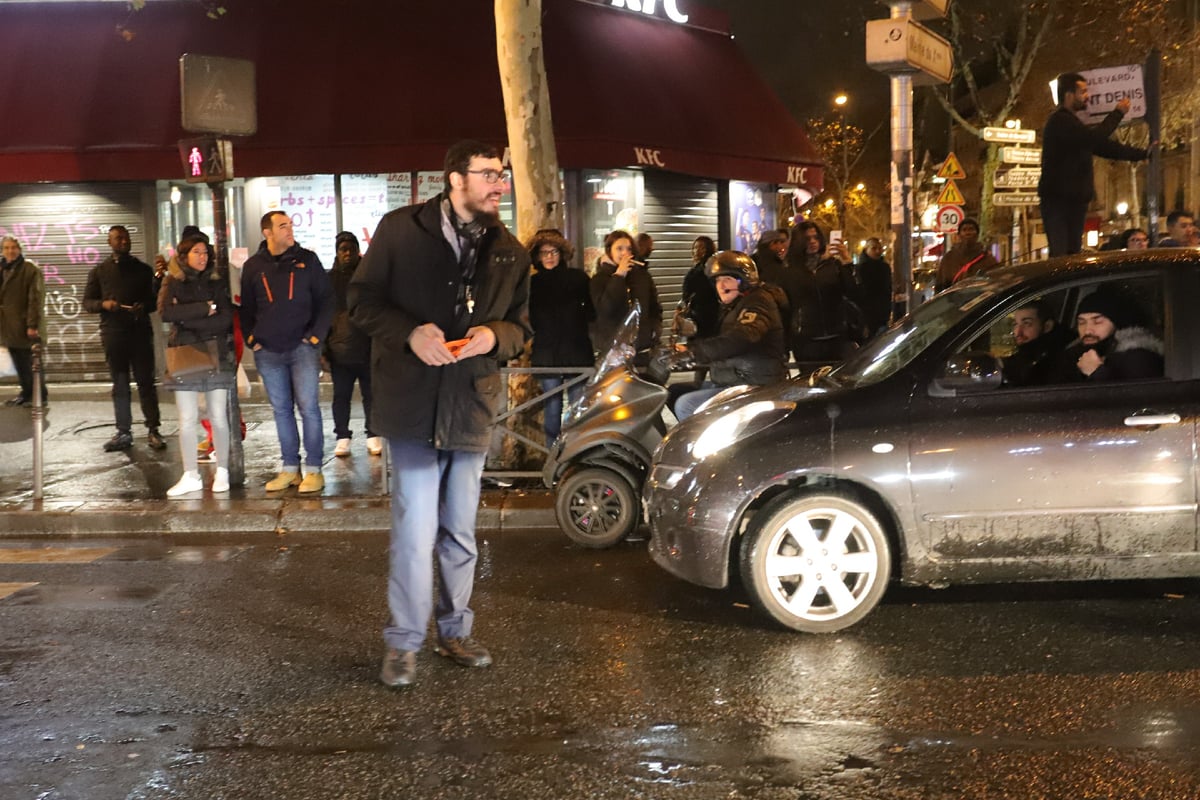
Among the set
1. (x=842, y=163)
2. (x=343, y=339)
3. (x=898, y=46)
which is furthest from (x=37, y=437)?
(x=842, y=163)

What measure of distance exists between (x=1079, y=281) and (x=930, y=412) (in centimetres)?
96

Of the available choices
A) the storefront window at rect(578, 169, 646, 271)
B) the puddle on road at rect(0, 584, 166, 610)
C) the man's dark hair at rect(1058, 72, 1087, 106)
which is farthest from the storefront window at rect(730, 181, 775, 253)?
the puddle on road at rect(0, 584, 166, 610)

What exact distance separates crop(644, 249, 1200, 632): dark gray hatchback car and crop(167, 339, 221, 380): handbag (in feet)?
15.3

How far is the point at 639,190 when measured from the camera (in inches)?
721

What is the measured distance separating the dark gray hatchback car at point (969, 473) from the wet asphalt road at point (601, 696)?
288 mm

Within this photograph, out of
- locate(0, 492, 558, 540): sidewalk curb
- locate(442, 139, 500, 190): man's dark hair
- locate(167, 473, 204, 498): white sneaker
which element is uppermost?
locate(442, 139, 500, 190): man's dark hair

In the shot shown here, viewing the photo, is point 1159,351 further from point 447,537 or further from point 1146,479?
point 447,537

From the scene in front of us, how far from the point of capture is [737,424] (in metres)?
6.14

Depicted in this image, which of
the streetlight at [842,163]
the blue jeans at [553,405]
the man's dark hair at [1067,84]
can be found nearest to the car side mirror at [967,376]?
the blue jeans at [553,405]

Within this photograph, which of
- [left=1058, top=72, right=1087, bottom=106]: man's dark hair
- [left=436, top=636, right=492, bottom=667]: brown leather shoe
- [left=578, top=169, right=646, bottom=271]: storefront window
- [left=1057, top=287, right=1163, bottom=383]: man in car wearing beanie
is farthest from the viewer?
[left=578, top=169, right=646, bottom=271]: storefront window

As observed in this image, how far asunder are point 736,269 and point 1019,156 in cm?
1351

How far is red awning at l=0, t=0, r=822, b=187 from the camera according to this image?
1550 centimetres

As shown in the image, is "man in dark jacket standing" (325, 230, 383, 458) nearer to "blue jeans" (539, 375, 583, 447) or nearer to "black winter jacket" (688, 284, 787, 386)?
"blue jeans" (539, 375, 583, 447)

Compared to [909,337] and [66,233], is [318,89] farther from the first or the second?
[909,337]
